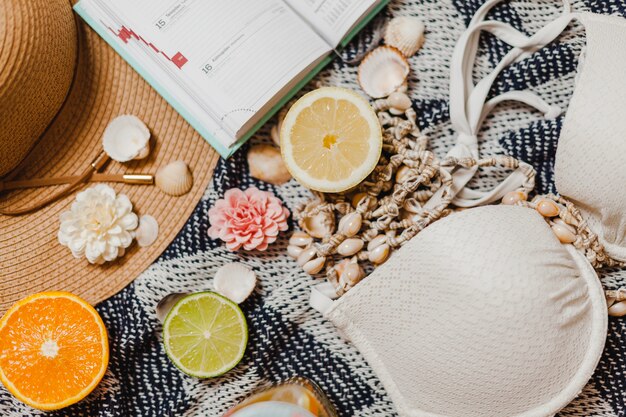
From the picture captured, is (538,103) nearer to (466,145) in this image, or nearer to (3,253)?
(466,145)

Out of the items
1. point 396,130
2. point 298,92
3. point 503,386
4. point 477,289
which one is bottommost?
point 503,386

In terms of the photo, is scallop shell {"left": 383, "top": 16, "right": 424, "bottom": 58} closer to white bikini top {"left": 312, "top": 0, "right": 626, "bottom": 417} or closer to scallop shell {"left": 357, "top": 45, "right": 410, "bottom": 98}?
scallop shell {"left": 357, "top": 45, "right": 410, "bottom": 98}

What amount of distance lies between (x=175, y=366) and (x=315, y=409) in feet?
0.81

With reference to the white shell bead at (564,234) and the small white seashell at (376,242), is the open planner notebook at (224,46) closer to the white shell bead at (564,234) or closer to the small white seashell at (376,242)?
the small white seashell at (376,242)

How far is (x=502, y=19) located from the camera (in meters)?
0.97

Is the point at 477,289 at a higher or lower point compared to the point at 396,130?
lower

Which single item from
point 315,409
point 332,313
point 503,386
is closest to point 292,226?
point 332,313

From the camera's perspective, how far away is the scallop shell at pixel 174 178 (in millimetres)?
959

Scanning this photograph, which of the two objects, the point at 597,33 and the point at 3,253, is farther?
the point at 3,253

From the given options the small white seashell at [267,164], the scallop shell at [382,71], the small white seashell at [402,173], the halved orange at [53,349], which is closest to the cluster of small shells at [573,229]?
the small white seashell at [402,173]

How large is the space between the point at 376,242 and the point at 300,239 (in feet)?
0.43

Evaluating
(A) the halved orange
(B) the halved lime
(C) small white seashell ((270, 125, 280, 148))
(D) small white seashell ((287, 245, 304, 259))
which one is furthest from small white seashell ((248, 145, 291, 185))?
(A) the halved orange

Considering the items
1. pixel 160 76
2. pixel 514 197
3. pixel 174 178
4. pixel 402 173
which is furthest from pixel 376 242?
pixel 160 76

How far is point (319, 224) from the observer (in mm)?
976
